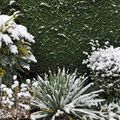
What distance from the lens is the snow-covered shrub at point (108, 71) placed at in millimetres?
7203

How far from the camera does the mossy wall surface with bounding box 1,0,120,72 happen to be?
7660 millimetres

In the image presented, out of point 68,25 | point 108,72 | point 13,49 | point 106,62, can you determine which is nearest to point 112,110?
point 108,72

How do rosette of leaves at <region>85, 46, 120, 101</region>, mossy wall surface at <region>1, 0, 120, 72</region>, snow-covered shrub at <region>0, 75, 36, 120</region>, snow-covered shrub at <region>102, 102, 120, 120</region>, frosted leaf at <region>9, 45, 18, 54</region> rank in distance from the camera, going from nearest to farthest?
snow-covered shrub at <region>0, 75, 36, 120</region> < snow-covered shrub at <region>102, 102, 120, 120</region> < frosted leaf at <region>9, 45, 18, 54</region> < rosette of leaves at <region>85, 46, 120, 101</region> < mossy wall surface at <region>1, 0, 120, 72</region>

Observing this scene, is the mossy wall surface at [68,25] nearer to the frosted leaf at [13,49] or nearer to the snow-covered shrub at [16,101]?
the frosted leaf at [13,49]

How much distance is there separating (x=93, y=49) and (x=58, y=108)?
1.49 meters

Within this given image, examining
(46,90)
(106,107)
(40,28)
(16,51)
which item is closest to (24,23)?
(40,28)

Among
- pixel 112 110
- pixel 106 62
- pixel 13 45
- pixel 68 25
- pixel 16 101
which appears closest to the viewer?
pixel 16 101

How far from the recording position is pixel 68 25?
304 inches

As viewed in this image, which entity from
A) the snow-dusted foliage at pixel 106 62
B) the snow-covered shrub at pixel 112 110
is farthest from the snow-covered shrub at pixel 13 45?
the snow-covered shrub at pixel 112 110

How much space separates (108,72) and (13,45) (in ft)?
4.94

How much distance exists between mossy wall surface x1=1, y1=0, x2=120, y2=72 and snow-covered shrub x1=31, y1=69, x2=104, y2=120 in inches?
37.6

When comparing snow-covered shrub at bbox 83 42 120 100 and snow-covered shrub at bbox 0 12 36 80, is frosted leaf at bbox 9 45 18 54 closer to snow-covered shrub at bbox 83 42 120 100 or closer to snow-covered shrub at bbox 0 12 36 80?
snow-covered shrub at bbox 0 12 36 80

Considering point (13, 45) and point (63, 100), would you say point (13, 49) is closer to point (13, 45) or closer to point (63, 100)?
point (13, 45)

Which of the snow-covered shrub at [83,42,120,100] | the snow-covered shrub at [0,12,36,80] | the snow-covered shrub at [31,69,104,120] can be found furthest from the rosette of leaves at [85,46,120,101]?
the snow-covered shrub at [0,12,36,80]
